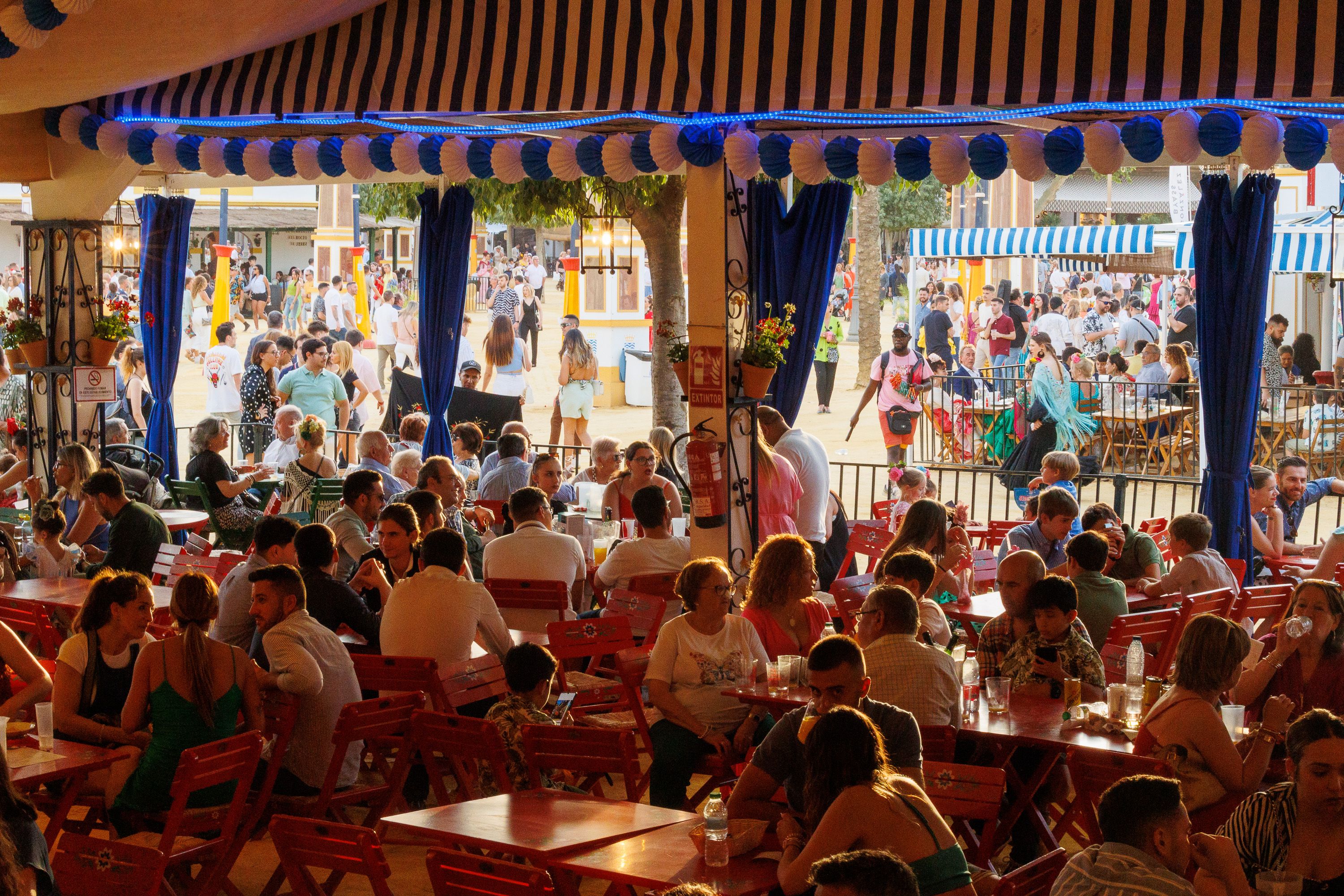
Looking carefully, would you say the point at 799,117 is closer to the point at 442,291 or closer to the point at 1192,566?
the point at 1192,566

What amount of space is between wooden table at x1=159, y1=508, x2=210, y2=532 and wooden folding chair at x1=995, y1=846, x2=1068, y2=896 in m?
6.58

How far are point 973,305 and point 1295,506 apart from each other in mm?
17322

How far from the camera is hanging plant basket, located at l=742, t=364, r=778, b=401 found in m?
8.17

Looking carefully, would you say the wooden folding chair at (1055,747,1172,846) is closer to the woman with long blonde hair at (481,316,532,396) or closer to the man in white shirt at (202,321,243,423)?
the man in white shirt at (202,321,243,423)

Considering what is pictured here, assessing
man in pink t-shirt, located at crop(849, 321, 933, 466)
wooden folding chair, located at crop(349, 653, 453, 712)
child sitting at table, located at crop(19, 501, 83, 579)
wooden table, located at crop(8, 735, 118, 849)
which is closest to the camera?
wooden table, located at crop(8, 735, 118, 849)

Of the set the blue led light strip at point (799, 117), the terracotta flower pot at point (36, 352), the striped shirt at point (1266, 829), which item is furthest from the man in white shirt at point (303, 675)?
the terracotta flower pot at point (36, 352)

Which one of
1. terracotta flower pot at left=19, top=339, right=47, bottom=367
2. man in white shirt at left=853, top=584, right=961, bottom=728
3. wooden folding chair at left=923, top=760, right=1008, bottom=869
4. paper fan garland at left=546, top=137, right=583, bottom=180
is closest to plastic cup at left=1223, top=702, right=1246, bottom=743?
man in white shirt at left=853, top=584, right=961, bottom=728

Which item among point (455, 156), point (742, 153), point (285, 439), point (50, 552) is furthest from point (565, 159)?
point (50, 552)

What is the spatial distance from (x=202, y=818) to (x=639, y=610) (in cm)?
257

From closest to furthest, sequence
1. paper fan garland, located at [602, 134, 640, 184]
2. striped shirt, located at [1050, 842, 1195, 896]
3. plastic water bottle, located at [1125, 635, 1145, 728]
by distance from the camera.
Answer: striped shirt, located at [1050, 842, 1195, 896], plastic water bottle, located at [1125, 635, 1145, 728], paper fan garland, located at [602, 134, 640, 184]

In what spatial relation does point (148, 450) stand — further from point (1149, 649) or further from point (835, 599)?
point (1149, 649)

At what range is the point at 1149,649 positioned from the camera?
267 inches

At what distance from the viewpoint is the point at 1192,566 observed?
7.25 meters

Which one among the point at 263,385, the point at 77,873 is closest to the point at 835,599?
the point at 77,873
